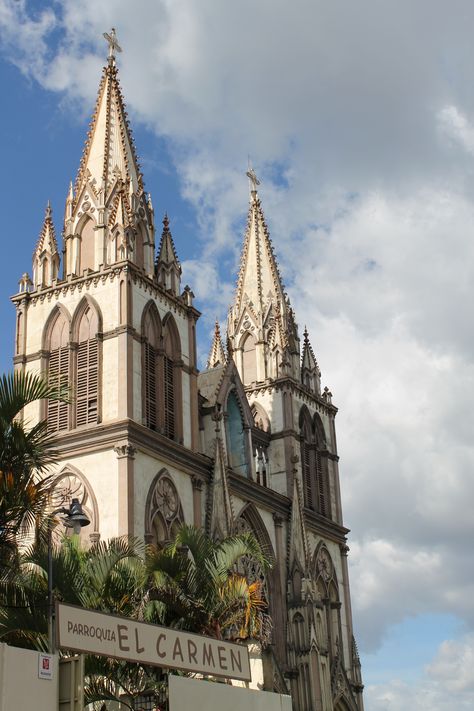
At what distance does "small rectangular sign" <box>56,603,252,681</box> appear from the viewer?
49.3ft

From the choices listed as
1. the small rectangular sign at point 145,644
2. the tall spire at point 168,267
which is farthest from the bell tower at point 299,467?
the small rectangular sign at point 145,644

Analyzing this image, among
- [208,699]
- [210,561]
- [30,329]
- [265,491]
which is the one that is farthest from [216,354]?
[208,699]

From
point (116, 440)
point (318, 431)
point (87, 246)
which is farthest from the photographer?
point (318, 431)

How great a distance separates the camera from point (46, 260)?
38.5 meters

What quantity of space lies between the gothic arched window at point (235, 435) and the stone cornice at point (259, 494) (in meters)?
1.26

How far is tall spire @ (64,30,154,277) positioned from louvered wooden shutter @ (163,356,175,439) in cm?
343

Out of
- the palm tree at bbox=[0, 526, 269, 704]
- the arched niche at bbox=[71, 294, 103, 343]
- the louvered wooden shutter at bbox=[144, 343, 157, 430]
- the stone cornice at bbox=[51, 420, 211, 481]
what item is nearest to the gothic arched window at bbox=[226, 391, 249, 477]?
the louvered wooden shutter at bbox=[144, 343, 157, 430]

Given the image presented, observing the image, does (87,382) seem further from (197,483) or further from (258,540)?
(258,540)

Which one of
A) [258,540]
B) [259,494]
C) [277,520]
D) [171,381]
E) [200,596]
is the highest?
[171,381]

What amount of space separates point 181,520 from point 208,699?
18.6 meters

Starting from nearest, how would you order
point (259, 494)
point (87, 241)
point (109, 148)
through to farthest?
point (87, 241), point (109, 148), point (259, 494)

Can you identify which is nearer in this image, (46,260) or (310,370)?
(46,260)

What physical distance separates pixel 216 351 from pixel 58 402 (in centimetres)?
1710

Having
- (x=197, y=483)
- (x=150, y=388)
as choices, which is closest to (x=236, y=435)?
(x=197, y=483)
